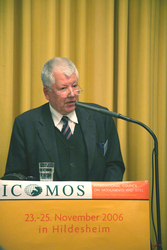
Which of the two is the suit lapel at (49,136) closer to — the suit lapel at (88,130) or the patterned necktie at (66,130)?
the patterned necktie at (66,130)

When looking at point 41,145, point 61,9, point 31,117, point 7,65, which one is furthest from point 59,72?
point 61,9

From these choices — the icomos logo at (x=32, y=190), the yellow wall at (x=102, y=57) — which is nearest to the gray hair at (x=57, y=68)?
the yellow wall at (x=102, y=57)

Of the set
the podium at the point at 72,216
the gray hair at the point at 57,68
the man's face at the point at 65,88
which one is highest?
the gray hair at the point at 57,68

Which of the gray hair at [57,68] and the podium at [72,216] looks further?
the gray hair at [57,68]

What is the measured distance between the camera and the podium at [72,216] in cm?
89

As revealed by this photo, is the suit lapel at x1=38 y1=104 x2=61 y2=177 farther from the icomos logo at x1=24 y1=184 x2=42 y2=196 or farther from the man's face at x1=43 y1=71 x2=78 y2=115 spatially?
the icomos logo at x1=24 y1=184 x2=42 y2=196

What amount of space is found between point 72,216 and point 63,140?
2.32 feet

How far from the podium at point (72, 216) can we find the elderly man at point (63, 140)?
526 mm

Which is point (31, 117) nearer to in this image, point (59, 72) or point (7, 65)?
point (59, 72)

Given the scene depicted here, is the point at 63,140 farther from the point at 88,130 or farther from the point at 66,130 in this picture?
the point at 88,130

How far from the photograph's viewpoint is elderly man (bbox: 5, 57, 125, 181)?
1523 mm

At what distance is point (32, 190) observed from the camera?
3.01 ft

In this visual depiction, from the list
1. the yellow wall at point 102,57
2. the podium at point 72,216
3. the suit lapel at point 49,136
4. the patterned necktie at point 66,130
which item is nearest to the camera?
the podium at point 72,216

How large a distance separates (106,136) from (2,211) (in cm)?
92
